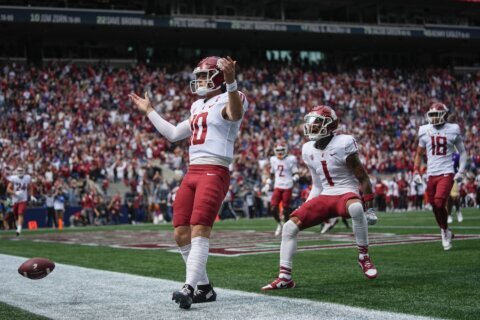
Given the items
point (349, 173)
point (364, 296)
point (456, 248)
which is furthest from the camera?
point (456, 248)

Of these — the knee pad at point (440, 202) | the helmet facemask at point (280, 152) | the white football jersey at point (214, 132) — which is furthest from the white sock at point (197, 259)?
the helmet facemask at point (280, 152)

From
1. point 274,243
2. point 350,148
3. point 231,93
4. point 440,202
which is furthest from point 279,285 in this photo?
point 274,243

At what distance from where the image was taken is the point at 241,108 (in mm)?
5699

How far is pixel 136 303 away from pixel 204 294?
1.82 feet

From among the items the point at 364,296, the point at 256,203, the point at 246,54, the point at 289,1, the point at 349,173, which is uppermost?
the point at 289,1

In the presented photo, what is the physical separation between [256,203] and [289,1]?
1645 centimetres

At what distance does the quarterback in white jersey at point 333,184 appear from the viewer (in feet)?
23.0

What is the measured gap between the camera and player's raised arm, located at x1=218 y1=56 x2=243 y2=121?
5434 mm

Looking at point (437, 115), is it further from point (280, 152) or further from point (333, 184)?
point (280, 152)

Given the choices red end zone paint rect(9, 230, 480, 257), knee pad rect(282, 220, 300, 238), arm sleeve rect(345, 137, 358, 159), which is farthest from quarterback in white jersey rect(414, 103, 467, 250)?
knee pad rect(282, 220, 300, 238)

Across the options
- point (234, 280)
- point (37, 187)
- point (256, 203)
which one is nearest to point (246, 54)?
point (256, 203)

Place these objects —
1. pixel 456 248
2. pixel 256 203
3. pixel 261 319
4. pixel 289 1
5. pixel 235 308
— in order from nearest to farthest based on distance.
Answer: pixel 261 319, pixel 235 308, pixel 456 248, pixel 256 203, pixel 289 1

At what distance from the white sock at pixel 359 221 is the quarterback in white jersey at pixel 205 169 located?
5.25 feet

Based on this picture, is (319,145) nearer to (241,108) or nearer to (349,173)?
(349,173)
